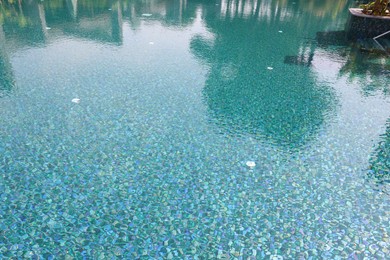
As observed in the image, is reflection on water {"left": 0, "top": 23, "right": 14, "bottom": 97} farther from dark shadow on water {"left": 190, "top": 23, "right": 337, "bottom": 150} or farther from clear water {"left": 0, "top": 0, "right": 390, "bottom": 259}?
dark shadow on water {"left": 190, "top": 23, "right": 337, "bottom": 150}

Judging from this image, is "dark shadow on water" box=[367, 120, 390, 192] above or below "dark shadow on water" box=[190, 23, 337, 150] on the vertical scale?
below

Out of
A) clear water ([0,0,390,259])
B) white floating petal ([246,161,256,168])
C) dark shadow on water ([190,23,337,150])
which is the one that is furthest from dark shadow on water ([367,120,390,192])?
white floating petal ([246,161,256,168])

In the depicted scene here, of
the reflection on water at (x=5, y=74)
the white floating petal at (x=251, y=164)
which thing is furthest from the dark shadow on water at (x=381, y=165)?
the reflection on water at (x=5, y=74)

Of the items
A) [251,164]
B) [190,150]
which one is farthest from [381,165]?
[190,150]

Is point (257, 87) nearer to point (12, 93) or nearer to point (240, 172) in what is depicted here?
point (240, 172)

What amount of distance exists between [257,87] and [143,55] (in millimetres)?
4391

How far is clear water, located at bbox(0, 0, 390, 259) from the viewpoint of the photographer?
385 cm

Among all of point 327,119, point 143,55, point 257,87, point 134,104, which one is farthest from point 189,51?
point 327,119

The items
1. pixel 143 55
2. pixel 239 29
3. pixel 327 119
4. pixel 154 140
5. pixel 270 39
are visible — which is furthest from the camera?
pixel 239 29

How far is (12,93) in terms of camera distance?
7.12 metres

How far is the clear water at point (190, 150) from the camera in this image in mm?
3852

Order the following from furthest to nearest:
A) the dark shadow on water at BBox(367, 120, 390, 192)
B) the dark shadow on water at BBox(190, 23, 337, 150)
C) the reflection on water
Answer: the reflection on water, the dark shadow on water at BBox(190, 23, 337, 150), the dark shadow on water at BBox(367, 120, 390, 192)

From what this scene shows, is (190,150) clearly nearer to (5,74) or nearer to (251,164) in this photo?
→ (251,164)

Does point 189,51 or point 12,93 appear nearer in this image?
point 12,93
